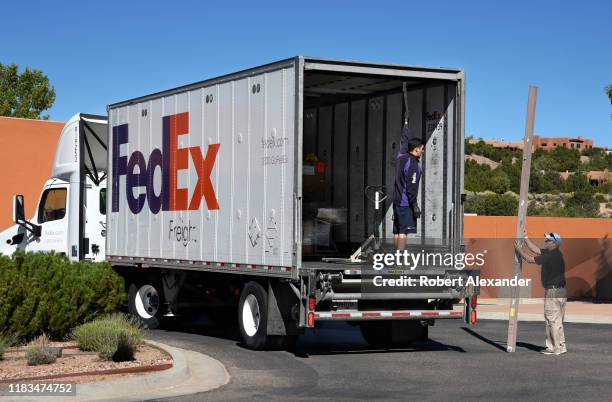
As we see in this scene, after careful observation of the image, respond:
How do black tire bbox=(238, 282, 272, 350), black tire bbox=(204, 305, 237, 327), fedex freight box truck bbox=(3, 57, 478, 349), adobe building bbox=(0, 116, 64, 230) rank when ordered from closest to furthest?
1. fedex freight box truck bbox=(3, 57, 478, 349)
2. black tire bbox=(238, 282, 272, 350)
3. black tire bbox=(204, 305, 237, 327)
4. adobe building bbox=(0, 116, 64, 230)

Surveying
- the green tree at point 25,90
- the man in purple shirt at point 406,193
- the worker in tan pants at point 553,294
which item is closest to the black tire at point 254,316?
the man in purple shirt at point 406,193

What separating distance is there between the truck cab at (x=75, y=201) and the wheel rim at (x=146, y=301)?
5.52 feet

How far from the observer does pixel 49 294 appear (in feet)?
48.9

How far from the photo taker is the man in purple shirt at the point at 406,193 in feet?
50.3

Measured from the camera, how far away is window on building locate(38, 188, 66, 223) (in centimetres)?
2048

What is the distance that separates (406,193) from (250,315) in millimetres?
2954

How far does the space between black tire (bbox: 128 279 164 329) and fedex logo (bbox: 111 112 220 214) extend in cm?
143

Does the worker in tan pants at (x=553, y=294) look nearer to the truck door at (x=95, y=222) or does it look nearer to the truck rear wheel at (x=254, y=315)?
the truck rear wheel at (x=254, y=315)

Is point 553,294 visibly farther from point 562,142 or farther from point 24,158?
point 562,142

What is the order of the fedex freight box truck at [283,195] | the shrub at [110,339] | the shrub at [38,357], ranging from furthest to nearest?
the fedex freight box truck at [283,195] < the shrub at [110,339] < the shrub at [38,357]

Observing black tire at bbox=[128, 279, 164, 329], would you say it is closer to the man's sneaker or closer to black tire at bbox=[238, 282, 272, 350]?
black tire at bbox=[238, 282, 272, 350]

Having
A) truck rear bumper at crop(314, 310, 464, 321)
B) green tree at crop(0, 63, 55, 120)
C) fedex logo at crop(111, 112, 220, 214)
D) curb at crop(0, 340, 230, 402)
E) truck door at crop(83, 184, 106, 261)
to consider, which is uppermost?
green tree at crop(0, 63, 55, 120)

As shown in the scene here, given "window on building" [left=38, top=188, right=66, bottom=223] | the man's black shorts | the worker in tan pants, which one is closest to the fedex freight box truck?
the man's black shorts

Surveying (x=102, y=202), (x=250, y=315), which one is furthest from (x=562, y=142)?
(x=250, y=315)
